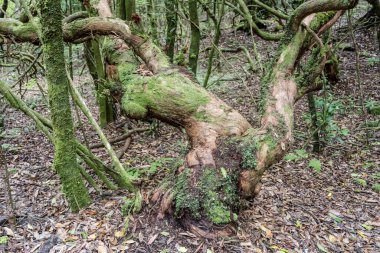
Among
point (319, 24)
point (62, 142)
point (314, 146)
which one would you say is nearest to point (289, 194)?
point (314, 146)

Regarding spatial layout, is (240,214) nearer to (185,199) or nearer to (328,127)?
(185,199)

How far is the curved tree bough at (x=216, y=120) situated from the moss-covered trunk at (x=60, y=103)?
26.7 inches

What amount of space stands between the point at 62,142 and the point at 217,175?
1.51m

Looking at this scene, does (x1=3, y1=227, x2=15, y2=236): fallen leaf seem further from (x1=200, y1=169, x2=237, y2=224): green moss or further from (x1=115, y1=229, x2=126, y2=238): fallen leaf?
(x1=200, y1=169, x2=237, y2=224): green moss

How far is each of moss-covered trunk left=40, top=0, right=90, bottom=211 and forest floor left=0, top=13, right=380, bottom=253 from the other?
30 cm

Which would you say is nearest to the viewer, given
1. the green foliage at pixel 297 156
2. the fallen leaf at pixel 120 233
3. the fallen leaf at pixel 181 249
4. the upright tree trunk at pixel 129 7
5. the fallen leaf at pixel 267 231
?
the fallen leaf at pixel 181 249

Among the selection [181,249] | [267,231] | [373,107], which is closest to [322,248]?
[267,231]

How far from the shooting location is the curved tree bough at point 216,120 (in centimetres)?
299

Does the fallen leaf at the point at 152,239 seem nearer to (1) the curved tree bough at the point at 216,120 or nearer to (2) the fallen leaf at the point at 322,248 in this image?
(1) the curved tree bough at the point at 216,120

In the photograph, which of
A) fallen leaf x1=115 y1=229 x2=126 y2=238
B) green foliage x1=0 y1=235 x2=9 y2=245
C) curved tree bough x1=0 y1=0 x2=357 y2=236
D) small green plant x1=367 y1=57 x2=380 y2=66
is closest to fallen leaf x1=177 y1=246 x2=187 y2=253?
curved tree bough x1=0 y1=0 x2=357 y2=236

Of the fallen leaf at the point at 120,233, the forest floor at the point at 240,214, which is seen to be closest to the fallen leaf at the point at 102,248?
the forest floor at the point at 240,214

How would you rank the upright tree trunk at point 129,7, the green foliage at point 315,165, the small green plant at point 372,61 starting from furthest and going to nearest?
the small green plant at point 372,61 → the upright tree trunk at point 129,7 → the green foliage at point 315,165

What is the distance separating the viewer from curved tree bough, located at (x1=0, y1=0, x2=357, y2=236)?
2988mm

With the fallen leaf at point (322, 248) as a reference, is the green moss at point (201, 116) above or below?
above
